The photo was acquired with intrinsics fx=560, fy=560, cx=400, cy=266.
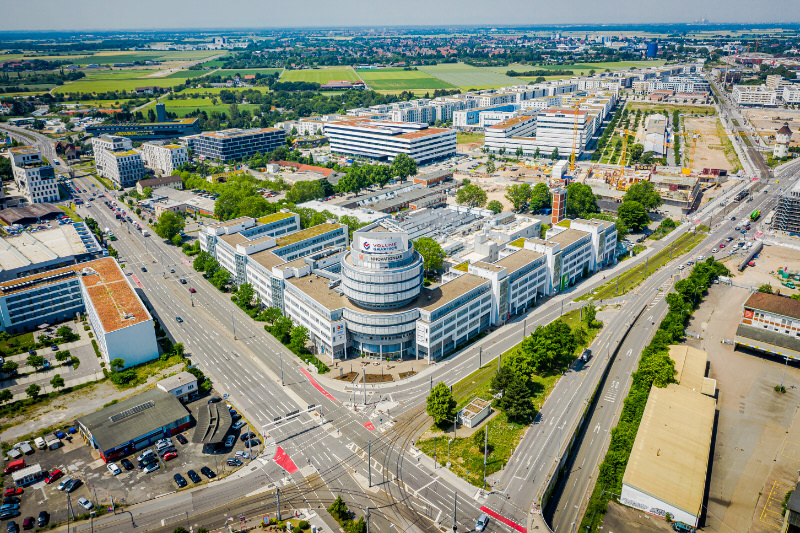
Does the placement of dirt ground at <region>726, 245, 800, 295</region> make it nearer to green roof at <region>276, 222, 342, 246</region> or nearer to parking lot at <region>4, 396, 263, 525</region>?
green roof at <region>276, 222, 342, 246</region>

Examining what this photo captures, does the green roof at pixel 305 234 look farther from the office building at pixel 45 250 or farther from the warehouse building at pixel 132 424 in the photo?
the warehouse building at pixel 132 424

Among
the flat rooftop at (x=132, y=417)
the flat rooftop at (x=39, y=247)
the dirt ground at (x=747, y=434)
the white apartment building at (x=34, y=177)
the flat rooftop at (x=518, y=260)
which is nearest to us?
the dirt ground at (x=747, y=434)

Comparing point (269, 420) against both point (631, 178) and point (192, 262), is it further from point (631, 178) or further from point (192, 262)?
point (631, 178)

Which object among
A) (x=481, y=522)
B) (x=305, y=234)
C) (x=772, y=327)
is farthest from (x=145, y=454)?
(x=772, y=327)

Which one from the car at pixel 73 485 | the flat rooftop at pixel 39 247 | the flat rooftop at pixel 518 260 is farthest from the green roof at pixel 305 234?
the car at pixel 73 485

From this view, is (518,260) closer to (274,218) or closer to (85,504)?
(274,218)
